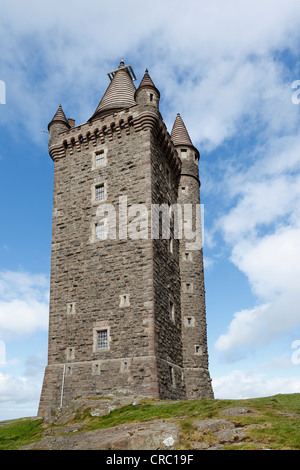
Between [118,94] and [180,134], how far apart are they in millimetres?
5798

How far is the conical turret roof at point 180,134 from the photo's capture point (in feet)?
110

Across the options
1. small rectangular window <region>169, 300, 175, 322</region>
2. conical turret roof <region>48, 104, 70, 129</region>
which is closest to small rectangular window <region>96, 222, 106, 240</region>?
small rectangular window <region>169, 300, 175, 322</region>

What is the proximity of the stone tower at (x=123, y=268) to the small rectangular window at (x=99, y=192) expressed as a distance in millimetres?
71

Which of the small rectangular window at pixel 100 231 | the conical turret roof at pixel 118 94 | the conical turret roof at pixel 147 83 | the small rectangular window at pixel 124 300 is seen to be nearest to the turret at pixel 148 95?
the conical turret roof at pixel 147 83

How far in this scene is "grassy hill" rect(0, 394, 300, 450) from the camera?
10.8 m

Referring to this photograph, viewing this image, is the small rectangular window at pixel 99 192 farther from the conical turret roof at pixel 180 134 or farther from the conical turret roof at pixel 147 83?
the conical turret roof at pixel 180 134

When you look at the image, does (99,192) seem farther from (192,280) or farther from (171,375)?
(171,375)

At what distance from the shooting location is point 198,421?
502 inches

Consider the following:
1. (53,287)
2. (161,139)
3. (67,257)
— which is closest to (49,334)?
(53,287)

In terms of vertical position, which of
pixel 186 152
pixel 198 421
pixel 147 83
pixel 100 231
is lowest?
pixel 198 421

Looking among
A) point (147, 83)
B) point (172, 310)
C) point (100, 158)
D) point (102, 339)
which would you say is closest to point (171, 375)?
point (172, 310)
